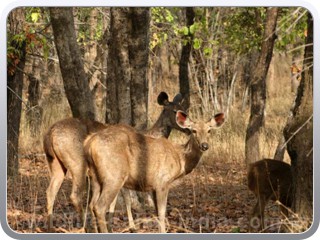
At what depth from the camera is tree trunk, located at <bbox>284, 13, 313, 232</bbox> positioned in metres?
9.62

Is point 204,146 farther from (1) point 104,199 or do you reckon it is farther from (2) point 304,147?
(2) point 304,147

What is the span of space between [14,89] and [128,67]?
3.19 meters

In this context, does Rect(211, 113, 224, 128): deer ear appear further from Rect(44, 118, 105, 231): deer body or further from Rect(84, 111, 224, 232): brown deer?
Rect(44, 118, 105, 231): deer body

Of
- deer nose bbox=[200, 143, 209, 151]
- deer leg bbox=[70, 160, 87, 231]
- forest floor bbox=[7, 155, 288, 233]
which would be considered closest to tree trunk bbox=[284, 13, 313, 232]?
forest floor bbox=[7, 155, 288, 233]

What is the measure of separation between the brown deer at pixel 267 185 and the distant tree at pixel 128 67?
220cm

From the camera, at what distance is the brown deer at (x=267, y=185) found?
35.8 feet

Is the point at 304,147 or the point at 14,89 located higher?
the point at 14,89

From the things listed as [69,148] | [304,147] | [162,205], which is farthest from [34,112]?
[304,147]

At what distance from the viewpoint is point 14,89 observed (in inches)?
584

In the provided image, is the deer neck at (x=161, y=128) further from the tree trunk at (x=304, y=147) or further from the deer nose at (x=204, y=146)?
the tree trunk at (x=304, y=147)

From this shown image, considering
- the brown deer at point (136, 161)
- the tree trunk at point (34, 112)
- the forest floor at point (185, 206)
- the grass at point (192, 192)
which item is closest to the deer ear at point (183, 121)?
the brown deer at point (136, 161)

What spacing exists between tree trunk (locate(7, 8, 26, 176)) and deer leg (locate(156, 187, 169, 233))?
444 cm

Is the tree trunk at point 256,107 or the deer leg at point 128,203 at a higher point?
the tree trunk at point 256,107

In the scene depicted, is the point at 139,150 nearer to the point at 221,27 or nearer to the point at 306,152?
the point at 306,152
